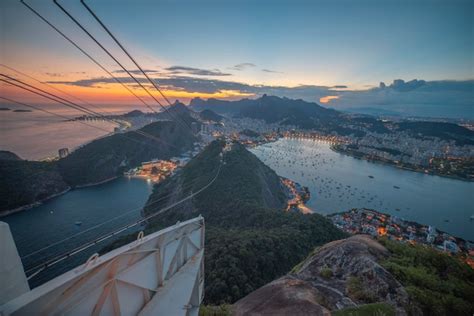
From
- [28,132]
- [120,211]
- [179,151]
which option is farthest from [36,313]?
[28,132]

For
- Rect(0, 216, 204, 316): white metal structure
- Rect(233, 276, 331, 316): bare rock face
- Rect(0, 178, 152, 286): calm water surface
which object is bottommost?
Rect(0, 178, 152, 286): calm water surface

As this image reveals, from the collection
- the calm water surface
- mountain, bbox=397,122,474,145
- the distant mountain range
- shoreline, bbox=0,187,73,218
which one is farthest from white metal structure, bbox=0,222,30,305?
mountain, bbox=397,122,474,145

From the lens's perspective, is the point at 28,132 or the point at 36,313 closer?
the point at 36,313

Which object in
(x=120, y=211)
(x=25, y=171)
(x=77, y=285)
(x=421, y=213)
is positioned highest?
(x=77, y=285)

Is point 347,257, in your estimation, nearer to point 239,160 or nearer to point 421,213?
point 239,160

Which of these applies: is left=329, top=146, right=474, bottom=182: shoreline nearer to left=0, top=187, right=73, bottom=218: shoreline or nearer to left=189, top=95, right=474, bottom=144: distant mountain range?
left=189, top=95, right=474, bottom=144: distant mountain range

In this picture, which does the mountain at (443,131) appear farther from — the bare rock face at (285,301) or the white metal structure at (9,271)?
the white metal structure at (9,271)

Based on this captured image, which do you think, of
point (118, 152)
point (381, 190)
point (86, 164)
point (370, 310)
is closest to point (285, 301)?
point (370, 310)
